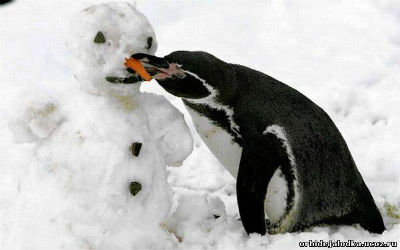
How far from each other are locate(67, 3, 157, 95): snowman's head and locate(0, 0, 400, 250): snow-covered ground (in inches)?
2.0

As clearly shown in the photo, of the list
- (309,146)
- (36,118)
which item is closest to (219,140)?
(309,146)

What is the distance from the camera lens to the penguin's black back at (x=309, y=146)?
1471mm

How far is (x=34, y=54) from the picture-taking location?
2.90 m

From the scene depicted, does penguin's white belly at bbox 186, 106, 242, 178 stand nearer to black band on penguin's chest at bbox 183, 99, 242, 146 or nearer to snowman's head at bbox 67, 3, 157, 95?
black band on penguin's chest at bbox 183, 99, 242, 146

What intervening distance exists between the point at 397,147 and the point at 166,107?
109cm

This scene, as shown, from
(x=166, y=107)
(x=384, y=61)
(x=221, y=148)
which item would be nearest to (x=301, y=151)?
(x=221, y=148)

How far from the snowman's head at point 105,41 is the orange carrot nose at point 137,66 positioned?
0.05 ft

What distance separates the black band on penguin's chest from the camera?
1460 mm

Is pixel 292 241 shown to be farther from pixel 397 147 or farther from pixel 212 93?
pixel 397 147

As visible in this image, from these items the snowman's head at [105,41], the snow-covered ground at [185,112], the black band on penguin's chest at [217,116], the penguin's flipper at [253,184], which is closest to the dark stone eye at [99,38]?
the snowman's head at [105,41]

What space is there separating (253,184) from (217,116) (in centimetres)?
19

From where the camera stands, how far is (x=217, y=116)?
1467mm

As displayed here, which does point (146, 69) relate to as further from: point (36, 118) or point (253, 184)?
point (253, 184)

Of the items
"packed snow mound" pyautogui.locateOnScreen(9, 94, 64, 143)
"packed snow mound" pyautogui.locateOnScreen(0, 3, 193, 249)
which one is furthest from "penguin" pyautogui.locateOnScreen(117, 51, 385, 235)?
"packed snow mound" pyautogui.locateOnScreen(9, 94, 64, 143)
